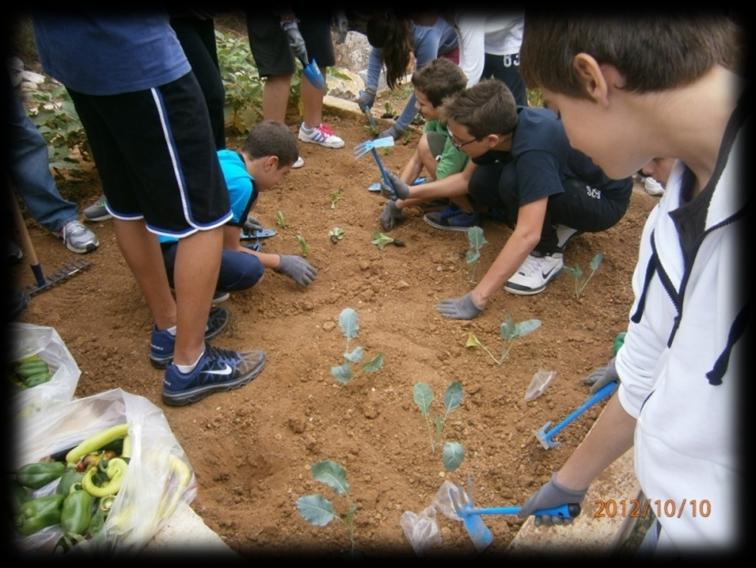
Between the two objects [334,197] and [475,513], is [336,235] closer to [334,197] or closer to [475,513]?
[334,197]

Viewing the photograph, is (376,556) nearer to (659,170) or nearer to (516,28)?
(659,170)

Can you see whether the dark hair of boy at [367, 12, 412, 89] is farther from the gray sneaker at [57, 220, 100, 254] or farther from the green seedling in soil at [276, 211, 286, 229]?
the gray sneaker at [57, 220, 100, 254]

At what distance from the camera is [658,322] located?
1.12m

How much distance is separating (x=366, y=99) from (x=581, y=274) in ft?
7.83

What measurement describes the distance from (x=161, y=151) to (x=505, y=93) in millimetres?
1486

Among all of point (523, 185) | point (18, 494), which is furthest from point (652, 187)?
point (18, 494)

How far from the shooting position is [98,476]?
164 centimetres

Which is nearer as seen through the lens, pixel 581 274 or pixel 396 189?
pixel 581 274

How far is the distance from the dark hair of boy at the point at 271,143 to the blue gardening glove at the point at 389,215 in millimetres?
795

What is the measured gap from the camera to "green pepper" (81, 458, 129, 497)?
1.60 m

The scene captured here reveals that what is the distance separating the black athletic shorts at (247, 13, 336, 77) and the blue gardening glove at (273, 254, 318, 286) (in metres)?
1.33

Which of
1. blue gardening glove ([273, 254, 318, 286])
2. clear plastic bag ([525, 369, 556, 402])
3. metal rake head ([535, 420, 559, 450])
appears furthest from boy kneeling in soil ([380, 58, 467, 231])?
metal rake head ([535, 420, 559, 450])

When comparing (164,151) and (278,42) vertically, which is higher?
(164,151)

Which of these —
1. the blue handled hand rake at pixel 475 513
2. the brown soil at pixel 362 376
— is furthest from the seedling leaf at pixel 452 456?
the brown soil at pixel 362 376
